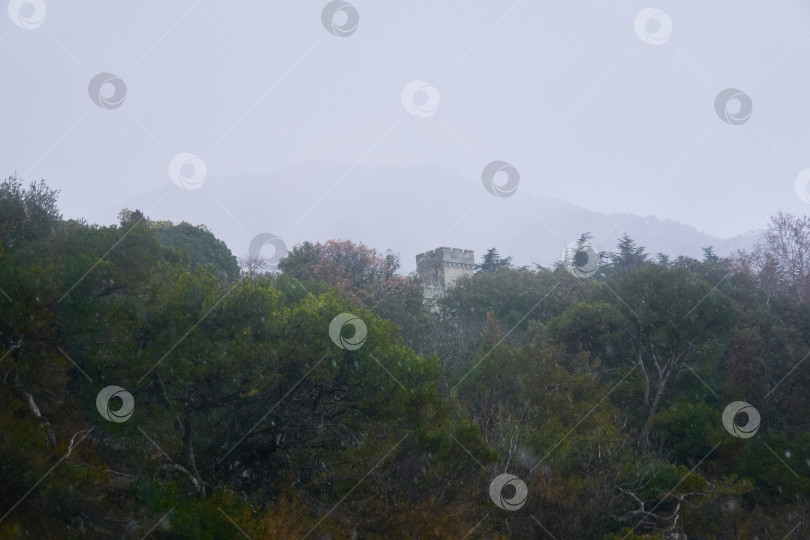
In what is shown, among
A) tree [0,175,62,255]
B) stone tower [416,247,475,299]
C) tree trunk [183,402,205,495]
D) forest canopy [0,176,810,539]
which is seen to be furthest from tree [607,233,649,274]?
tree trunk [183,402,205,495]

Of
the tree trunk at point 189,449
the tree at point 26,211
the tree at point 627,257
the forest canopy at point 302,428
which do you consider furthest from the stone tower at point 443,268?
the tree trunk at point 189,449

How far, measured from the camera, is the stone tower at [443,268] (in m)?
52.5

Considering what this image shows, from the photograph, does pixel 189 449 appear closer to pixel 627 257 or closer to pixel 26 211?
pixel 26 211

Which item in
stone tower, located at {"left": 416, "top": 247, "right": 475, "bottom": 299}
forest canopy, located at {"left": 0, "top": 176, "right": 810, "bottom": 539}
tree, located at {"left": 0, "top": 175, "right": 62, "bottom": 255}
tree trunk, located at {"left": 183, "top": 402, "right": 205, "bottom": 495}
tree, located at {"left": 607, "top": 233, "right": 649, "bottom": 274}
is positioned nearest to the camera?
forest canopy, located at {"left": 0, "top": 176, "right": 810, "bottom": 539}

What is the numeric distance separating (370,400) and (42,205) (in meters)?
13.8

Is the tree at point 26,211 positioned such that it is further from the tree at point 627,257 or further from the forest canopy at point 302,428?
the tree at point 627,257

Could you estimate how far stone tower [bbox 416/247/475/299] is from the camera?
52.5m

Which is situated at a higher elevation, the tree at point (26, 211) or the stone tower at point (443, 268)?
the stone tower at point (443, 268)

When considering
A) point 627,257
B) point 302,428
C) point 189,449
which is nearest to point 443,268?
point 627,257

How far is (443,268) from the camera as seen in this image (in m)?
53.0

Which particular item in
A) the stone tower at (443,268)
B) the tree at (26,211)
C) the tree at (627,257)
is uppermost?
the tree at (627,257)

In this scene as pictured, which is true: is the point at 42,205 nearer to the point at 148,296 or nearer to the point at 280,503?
the point at 148,296

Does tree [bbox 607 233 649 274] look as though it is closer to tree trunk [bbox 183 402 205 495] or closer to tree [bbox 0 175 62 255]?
tree [bbox 0 175 62 255]

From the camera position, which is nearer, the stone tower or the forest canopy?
the forest canopy
